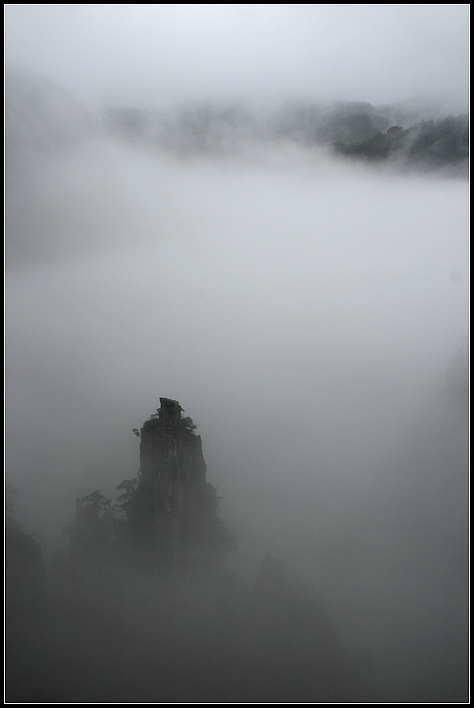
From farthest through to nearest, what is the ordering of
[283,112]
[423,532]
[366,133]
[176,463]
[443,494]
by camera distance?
[283,112] → [366,133] → [443,494] → [423,532] → [176,463]

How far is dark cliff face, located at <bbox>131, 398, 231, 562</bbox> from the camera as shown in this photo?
130 ft

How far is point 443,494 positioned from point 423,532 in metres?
9.25

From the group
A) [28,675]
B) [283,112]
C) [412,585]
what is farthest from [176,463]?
[283,112]

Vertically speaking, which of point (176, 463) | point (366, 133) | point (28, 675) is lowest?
point (28, 675)

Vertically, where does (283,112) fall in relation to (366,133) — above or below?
above

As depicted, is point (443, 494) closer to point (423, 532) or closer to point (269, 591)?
point (423, 532)

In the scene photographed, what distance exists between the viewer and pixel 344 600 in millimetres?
46125

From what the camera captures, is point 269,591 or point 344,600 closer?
point 269,591

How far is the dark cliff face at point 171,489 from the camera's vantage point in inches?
1559

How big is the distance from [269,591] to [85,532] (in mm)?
18985

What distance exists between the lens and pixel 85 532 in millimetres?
42000

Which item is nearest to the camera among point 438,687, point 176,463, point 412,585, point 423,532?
point 438,687

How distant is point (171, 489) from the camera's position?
131ft

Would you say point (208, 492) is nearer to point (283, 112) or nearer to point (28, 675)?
point (28, 675)
